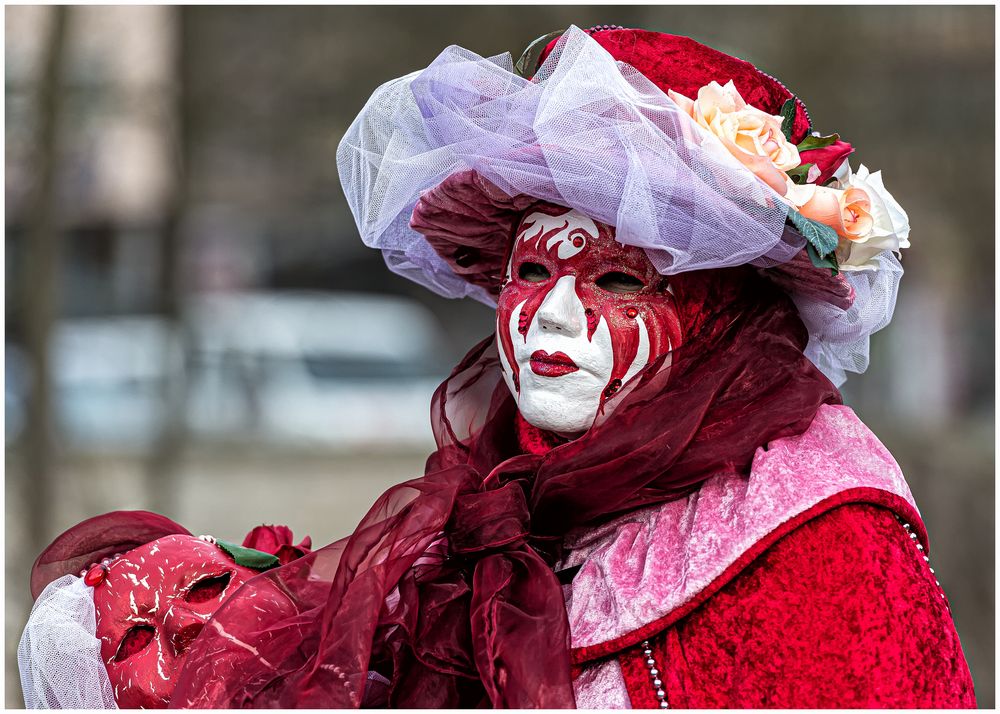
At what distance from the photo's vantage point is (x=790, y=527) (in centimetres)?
180

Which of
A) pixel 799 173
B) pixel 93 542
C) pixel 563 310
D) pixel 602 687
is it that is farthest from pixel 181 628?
pixel 799 173

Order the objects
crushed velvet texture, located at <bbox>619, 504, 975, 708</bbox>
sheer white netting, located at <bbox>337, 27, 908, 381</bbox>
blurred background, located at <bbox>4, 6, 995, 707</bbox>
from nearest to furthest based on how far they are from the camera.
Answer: crushed velvet texture, located at <bbox>619, 504, 975, 708</bbox> → sheer white netting, located at <bbox>337, 27, 908, 381</bbox> → blurred background, located at <bbox>4, 6, 995, 707</bbox>

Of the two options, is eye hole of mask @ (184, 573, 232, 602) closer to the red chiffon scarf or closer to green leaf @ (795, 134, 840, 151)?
the red chiffon scarf

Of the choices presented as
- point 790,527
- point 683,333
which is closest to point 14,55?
point 683,333

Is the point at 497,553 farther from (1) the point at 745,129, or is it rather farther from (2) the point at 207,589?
(1) the point at 745,129

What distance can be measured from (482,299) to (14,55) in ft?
10.7

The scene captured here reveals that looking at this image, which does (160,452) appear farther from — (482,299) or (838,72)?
(838,72)

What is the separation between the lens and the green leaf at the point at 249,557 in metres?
2.07

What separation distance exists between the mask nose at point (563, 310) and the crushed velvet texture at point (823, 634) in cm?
45

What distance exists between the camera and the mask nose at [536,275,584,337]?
194cm

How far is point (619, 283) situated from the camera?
1984 mm

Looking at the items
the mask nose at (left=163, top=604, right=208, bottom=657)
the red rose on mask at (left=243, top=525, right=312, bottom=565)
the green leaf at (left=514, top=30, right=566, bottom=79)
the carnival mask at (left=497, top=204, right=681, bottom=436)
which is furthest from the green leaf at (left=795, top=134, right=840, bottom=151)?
the mask nose at (left=163, top=604, right=208, bottom=657)

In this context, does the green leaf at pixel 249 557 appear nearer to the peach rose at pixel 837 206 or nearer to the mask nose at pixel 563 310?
the mask nose at pixel 563 310

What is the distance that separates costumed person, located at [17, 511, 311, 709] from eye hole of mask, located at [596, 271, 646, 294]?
73cm
